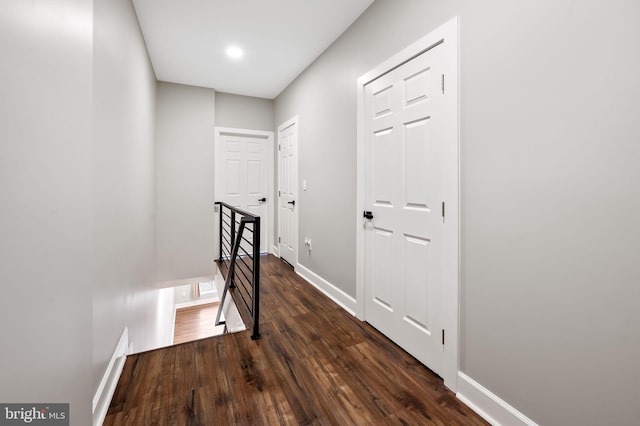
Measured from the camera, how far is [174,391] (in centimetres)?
153

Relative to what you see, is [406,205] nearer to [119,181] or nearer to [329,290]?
[329,290]

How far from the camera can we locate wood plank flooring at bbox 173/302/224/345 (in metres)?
4.76

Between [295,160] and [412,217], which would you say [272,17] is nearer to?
[295,160]

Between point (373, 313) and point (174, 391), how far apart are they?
55.4 inches

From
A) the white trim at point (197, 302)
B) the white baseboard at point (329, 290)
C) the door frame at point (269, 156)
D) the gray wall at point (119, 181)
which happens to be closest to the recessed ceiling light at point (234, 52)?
the gray wall at point (119, 181)

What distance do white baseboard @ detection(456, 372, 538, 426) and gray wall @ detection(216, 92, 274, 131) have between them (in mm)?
4178

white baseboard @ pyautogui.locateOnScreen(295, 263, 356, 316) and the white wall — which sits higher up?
the white wall

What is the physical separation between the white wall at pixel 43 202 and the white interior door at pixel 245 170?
11.3 ft

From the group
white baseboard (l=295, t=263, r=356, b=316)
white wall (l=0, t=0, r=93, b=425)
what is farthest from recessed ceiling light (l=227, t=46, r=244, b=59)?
white baseboard (l=295, t=263, r=356, b=316)

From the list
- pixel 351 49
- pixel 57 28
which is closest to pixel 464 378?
pixel 57 28

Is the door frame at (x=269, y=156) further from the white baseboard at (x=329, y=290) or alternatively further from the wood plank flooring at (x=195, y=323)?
the wood plank flooring at (x=195, y=323)

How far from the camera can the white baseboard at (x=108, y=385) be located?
131cm

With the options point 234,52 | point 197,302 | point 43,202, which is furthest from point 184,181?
point 43,202

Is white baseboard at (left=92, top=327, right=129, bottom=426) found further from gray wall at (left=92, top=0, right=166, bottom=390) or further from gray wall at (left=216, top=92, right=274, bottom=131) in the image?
gray wall at (left=216, top=92, right=274, bottom=131)
